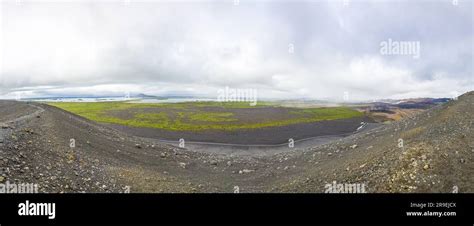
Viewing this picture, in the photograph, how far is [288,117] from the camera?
70250 millimetres

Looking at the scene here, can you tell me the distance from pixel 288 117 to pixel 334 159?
47657 millimetres

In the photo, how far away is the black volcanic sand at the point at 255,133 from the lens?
45.6 m

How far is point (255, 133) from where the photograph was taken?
51.2 m

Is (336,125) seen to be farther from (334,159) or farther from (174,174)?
(174,174)

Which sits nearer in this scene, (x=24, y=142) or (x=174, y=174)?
(x=24, y=142)

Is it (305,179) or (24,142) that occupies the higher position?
(24,142)

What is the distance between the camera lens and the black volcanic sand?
4562 cm
